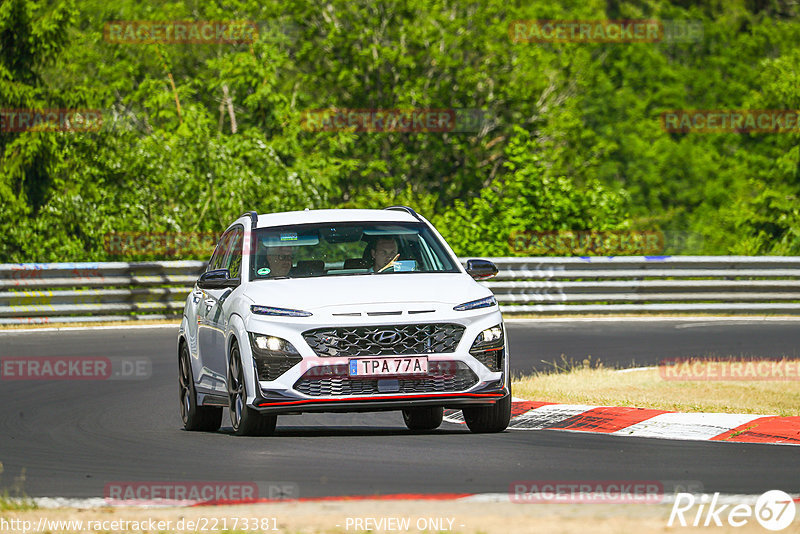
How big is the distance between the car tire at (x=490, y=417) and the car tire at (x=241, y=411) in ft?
4.64

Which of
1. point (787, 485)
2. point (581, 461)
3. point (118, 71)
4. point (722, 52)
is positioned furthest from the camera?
point (722, 52)

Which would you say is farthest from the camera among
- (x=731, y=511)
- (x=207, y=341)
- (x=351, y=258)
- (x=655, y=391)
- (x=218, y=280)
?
(x=655, y=391)

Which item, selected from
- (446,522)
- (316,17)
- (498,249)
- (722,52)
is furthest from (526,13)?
(446,522)

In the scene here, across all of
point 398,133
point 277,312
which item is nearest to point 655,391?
point 277,312

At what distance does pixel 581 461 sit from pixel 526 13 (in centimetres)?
4268

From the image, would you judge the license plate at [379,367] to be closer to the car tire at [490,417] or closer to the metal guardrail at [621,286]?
the car tire at [490,417]

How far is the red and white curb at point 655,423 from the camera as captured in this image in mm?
10258

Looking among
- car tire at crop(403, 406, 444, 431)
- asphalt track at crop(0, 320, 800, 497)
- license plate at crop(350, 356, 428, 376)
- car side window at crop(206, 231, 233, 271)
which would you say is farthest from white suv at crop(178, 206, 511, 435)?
car side window at crop(206, 231, 233, 271)

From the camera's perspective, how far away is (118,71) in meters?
43.5

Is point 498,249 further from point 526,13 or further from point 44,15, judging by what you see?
point 526,13

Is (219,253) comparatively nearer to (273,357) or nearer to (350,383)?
(273,357)

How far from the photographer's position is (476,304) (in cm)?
988

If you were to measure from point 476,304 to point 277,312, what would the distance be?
1.34 metres

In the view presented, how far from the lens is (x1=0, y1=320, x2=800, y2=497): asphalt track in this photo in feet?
26.5
